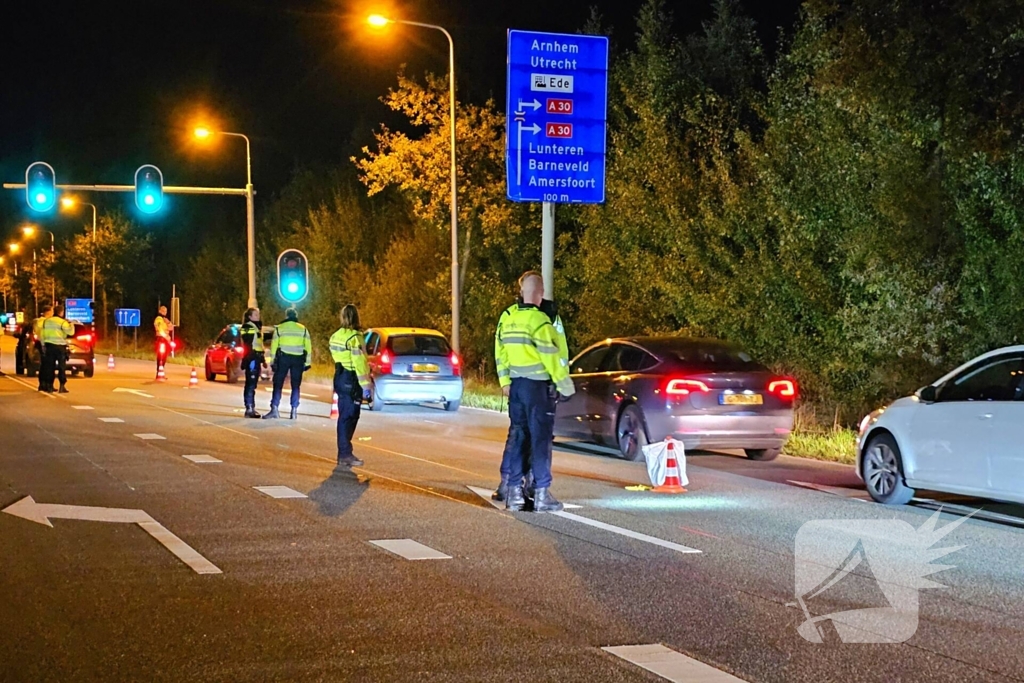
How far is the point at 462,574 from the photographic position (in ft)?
25.8

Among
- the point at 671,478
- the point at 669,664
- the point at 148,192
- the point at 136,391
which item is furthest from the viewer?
the point at 148,192

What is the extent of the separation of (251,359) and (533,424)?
1086 centimetres

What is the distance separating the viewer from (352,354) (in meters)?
13.9

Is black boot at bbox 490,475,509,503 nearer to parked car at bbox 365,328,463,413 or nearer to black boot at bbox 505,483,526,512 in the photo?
black boot at bbox 505,483,526,512

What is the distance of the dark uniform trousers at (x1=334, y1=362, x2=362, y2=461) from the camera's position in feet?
44.6

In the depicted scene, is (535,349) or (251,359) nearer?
(535,349)

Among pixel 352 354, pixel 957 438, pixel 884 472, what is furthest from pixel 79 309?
pixel 957 438

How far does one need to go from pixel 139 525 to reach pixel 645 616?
4.64m

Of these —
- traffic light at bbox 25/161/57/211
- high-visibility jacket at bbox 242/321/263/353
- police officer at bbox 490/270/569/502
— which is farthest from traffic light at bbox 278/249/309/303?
police officer at bbox 490/270/569/502

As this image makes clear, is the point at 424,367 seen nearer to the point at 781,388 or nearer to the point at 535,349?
the point at 781,388

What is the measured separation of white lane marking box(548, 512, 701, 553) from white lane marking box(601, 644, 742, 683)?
268cm

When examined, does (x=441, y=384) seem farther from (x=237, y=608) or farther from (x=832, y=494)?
(x=237, y=608)

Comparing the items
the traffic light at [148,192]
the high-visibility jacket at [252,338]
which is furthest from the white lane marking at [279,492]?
the traffic light at [148,192]

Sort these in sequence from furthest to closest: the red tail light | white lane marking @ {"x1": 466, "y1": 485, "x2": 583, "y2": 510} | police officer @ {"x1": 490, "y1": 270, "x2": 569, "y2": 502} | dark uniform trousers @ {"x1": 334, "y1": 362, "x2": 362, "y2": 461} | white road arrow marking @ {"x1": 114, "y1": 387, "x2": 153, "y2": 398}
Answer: white road arrow marking @ {"x1": 114, "y1": 387, "x2": 153, "y2": 398} < the red tail light < dark uniform trousers @ {"x1": 334, "y1": 362, "x2": 362, "y2": 461} < white lane marking @ {"x1": 466, "y1": 485, "x2": 583, "y2": 510} < police officer @ {"x1": 490, "y1": 270, "x2": 569, "y2": 502}
